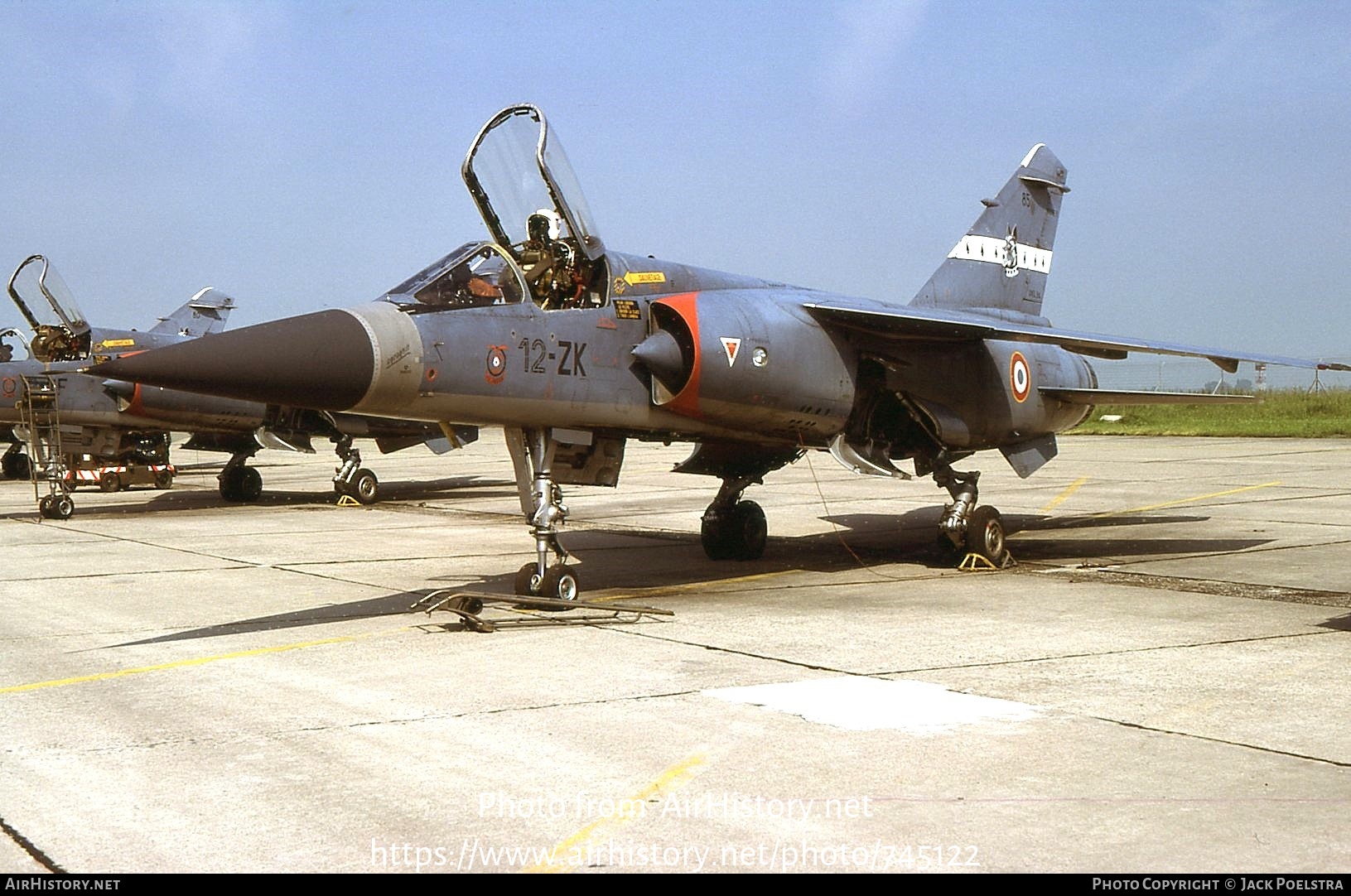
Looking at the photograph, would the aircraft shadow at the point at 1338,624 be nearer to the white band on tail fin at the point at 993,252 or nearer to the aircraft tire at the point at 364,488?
the white band on tail fin at the point at 993,252

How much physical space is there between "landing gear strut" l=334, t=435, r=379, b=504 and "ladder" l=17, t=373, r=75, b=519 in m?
4.34

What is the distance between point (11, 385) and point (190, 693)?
2178 cm

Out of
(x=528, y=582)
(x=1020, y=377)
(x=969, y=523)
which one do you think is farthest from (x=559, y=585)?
(x=1020, y=377)

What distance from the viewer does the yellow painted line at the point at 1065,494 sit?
768 inches

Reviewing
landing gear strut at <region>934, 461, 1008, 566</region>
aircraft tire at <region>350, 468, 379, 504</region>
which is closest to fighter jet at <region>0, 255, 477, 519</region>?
aircraft tire at <region>350, 468, 379, 504</region>

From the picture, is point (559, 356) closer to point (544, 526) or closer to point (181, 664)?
point (544, 526)

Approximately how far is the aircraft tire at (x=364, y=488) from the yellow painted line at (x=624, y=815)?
17.8m

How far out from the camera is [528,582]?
33.2ft

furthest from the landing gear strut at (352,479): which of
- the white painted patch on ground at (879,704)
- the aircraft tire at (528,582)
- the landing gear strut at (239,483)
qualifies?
the white painted patch on ground at (879,704)

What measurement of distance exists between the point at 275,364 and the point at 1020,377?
854 cm

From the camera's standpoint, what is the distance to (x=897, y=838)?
14.6 feet

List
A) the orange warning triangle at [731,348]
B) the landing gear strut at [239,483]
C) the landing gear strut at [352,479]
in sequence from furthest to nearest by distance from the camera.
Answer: the landing gear strut at [239,483] < the landing gear strut at [352,479] < the orange warning triangle at [731,348]

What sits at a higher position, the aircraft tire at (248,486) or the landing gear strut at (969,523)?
the landing gear strut at (969,523)

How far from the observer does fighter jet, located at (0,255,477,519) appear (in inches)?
848
